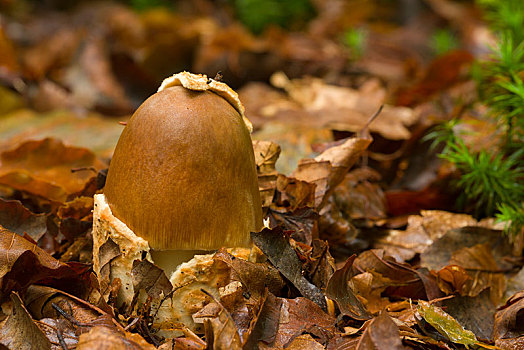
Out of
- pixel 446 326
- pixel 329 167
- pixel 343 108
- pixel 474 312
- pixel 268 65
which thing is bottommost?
pixel 268 65

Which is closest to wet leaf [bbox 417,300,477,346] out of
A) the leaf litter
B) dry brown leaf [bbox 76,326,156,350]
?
the leaf litter

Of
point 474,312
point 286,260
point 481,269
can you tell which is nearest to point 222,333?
point 286,260

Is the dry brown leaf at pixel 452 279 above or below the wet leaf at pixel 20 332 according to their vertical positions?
below

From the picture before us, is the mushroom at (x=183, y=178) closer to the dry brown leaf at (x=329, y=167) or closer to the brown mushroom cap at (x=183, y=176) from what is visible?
the brown mushroom cap at (x=183, y=176)

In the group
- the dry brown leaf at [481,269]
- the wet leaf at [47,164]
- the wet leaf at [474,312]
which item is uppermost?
the wet leaf at [47,164]

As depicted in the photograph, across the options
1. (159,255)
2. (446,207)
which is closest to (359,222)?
(446,207)

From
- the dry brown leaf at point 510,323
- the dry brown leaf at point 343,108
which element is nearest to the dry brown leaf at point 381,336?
the dry brown leaf at point 510,323

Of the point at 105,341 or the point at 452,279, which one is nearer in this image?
the point at 105,341

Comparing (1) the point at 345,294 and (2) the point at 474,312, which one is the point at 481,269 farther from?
(1) the point at 345,294
